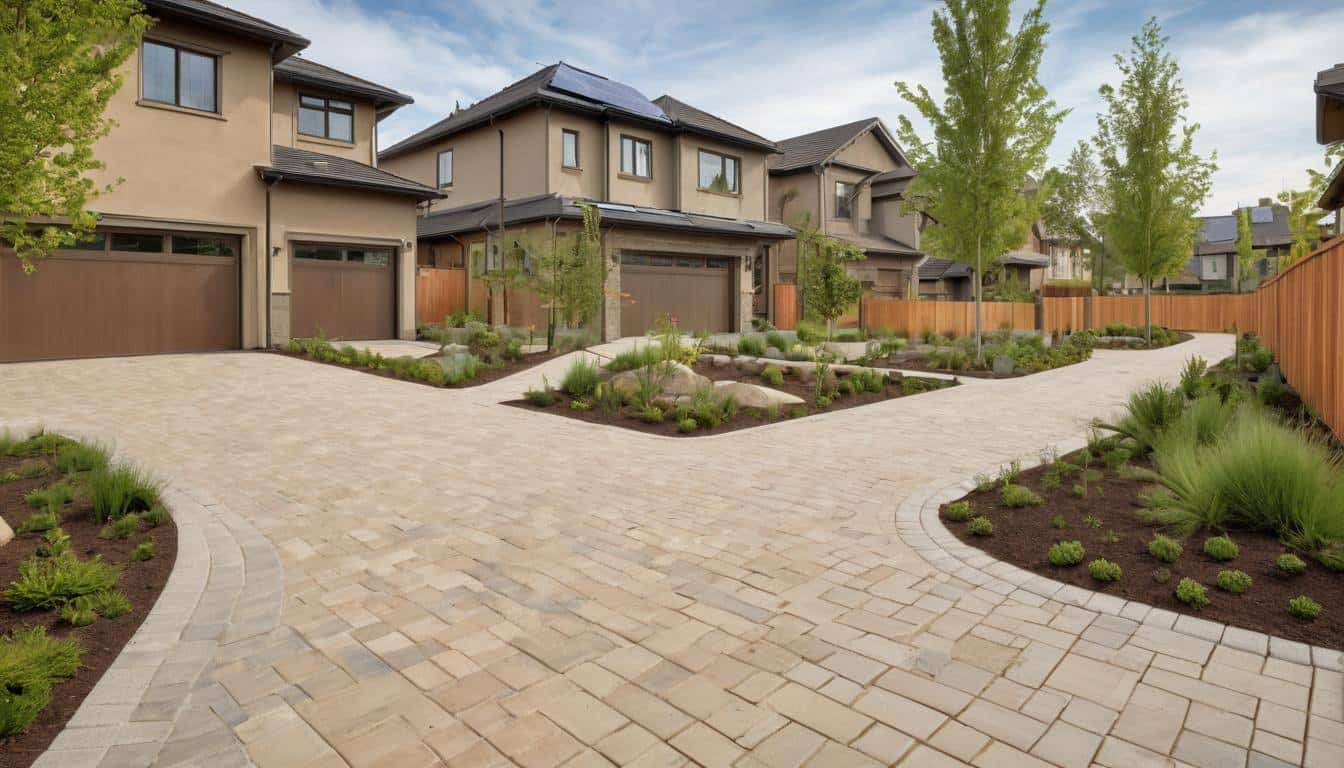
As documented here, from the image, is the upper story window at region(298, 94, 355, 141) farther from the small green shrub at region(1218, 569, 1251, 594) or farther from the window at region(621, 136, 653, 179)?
the small green shrub at region(1218, 569, 1251, 594)

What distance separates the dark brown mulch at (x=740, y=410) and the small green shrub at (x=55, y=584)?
5854mm

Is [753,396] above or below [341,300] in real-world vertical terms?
below

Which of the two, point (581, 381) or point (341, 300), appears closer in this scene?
point (581, 381)

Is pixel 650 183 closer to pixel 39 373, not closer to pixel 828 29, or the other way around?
pixel 828 29

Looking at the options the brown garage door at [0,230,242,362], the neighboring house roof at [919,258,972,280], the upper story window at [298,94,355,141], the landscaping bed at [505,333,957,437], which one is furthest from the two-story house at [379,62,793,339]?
the neighboring house roof at [919,258,972,280]

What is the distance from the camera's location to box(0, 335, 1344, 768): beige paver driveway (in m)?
2.68

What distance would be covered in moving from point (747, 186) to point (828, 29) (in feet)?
51.5

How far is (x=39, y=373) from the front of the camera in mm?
13359

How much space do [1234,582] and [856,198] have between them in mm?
29671

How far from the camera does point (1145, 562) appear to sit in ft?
14.3

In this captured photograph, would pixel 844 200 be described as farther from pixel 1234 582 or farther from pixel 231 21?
pixel 1234 582

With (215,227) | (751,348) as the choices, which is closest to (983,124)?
(751,348)

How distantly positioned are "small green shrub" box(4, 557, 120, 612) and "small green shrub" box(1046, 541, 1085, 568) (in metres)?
5.01

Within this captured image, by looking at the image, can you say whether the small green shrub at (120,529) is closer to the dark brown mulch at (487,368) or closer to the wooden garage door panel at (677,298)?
the dark brown mulch at (487,368)
